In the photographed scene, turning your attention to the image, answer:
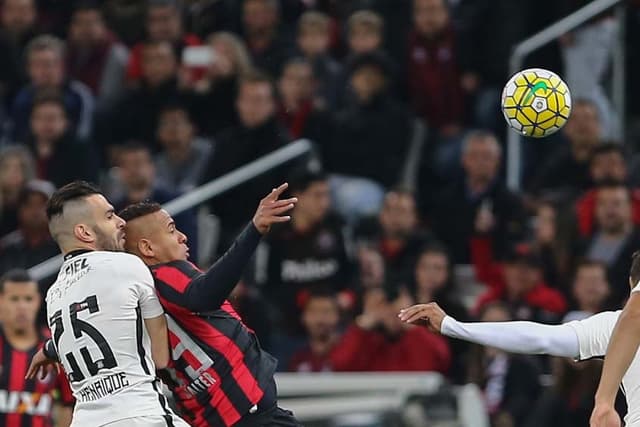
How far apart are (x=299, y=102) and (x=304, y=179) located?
1.31 m

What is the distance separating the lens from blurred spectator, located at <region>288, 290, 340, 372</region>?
520 inches

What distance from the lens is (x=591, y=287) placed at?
12.6 metres

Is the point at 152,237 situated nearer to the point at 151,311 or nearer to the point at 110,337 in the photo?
the point at 151,311

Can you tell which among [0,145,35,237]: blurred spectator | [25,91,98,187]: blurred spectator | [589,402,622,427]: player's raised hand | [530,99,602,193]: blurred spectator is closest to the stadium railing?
[530,99,602,193]: blurred spectator

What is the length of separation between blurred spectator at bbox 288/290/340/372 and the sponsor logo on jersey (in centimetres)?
260

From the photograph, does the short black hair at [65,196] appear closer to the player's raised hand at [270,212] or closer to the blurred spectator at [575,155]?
the player's raised hand at [270,212]

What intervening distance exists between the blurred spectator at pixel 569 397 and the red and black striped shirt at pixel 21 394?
3.52 metres

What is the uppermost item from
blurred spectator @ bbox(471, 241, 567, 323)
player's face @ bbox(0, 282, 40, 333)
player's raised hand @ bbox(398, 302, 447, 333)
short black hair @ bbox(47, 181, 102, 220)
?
short black hair @ bbox(47, 181, 102, 220)

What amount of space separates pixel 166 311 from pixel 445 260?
5.61 meters

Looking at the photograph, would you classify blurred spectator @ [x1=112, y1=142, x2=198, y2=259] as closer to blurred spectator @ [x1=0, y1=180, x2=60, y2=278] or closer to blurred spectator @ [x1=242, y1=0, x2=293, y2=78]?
blurred spectator @ [x1=0, y1=180, x2=60, y2=278]

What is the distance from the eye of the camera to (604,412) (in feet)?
22.3

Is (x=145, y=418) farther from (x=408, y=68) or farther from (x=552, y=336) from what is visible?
(x=408, y=68)

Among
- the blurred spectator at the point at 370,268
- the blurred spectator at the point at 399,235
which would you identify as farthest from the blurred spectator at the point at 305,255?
the blurred spectator at the point at 399,235

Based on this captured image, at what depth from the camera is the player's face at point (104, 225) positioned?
26.4 ft
